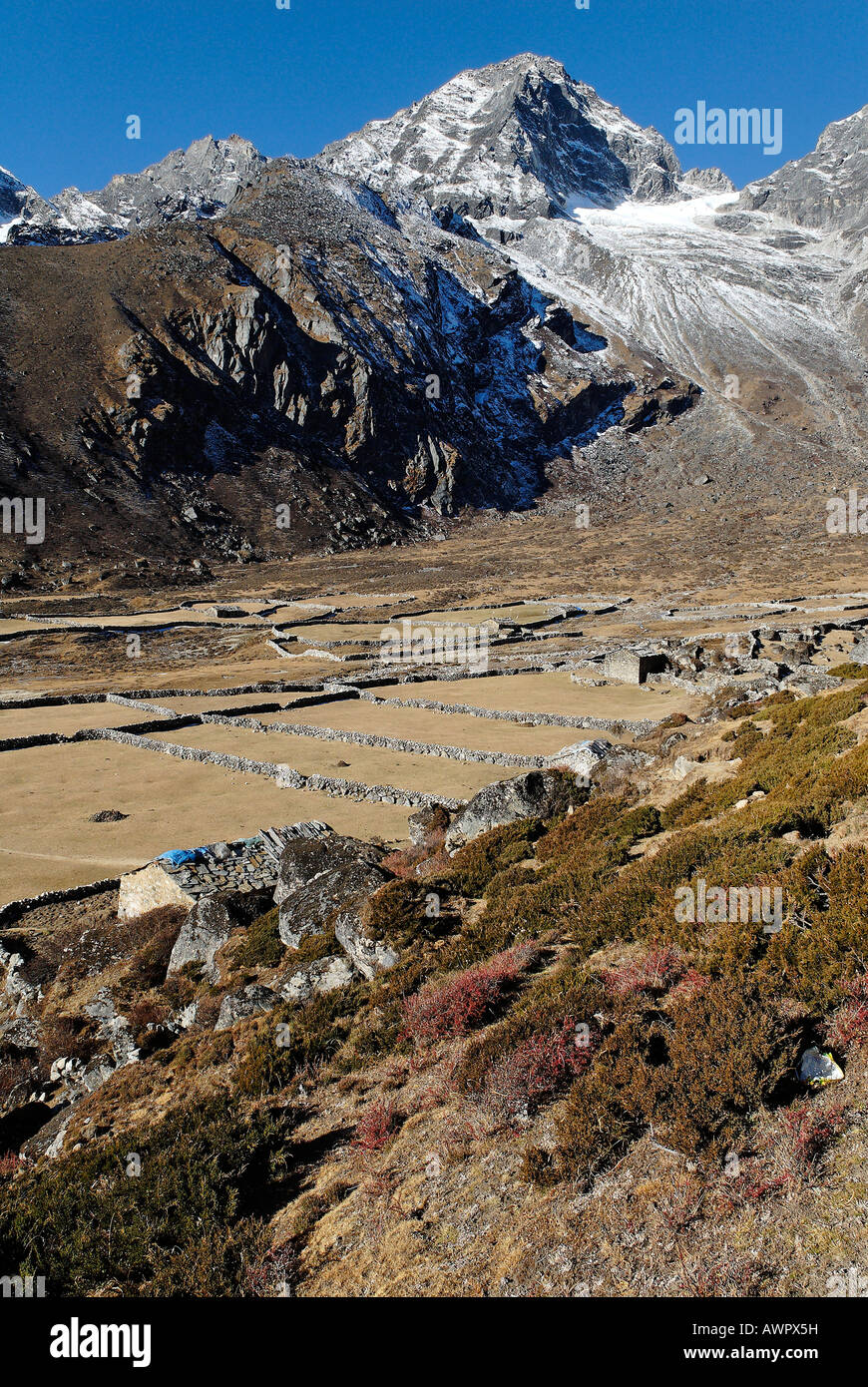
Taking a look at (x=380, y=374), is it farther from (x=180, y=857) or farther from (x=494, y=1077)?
(x=494, y=1077)

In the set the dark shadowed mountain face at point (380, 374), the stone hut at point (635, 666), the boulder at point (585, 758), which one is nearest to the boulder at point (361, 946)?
the boulder at point (585, 758)

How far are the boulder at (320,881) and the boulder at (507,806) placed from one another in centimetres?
193

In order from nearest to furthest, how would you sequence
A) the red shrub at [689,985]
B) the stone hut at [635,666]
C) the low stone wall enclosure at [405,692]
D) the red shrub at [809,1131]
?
the red shrub at [809,1131] → the red shrub at [689,985] → the low stone wall enclosure at [405,692] → the stone hut at [635,666]

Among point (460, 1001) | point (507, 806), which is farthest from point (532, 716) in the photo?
point (460, 1001)

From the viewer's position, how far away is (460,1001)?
8.69 m

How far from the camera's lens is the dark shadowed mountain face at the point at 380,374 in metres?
98.8

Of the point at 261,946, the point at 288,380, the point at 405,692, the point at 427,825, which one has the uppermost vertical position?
the point at 288,380

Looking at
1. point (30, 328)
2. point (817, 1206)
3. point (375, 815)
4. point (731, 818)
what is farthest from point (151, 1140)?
point (30, 328)

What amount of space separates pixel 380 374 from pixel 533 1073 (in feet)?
449

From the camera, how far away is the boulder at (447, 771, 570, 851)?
50.7 feet

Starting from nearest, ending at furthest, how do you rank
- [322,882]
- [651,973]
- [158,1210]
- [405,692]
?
[158,1210]
[651,973]
[322,882]
[405,692]

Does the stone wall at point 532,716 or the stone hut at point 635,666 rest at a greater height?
the stone hut at point 635,666

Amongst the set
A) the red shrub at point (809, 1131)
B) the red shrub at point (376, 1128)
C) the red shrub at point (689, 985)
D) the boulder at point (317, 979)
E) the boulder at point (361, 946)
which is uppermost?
the red shrub at point (689, 985)

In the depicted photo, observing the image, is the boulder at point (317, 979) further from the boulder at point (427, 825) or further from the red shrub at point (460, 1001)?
the boulder at point (427, 825)
